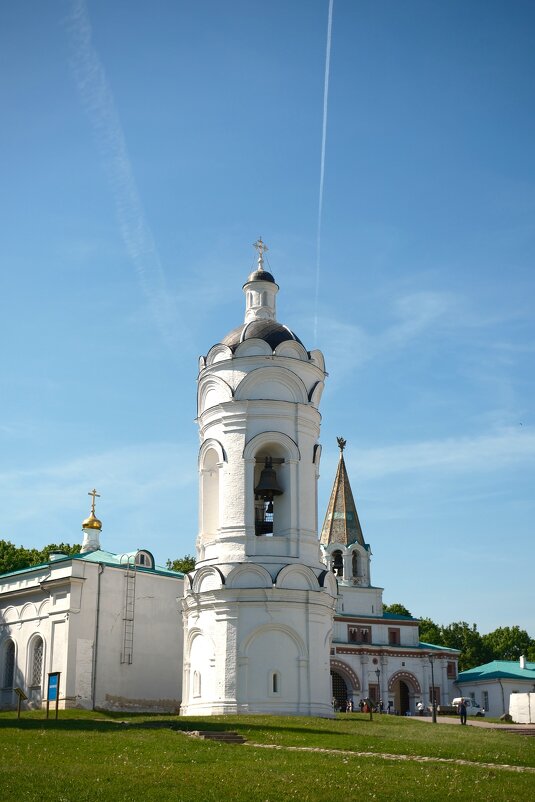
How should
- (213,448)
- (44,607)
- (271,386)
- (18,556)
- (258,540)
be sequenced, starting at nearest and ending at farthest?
1. (258,540)
2. (271,386)
3. (213,448)
4. (44,607)
5. (18,556)

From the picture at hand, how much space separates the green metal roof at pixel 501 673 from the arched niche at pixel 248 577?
3211 cm

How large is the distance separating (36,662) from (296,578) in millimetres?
10968

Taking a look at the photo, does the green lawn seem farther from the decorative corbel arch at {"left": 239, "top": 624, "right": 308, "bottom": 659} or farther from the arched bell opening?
the arched bell opening

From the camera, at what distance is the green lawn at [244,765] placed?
520 inches

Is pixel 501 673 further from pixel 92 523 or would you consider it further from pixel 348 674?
pixel 92 523

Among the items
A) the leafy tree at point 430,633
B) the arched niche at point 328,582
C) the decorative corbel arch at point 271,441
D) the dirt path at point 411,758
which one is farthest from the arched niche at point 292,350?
the leafy tree at point 430,633

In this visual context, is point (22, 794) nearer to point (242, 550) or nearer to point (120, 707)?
point (242, 550)

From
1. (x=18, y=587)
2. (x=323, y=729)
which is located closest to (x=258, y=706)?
(x=323, y=729)

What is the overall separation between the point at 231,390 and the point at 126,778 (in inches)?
736

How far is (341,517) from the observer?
57031mm

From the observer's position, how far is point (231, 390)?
31750mm

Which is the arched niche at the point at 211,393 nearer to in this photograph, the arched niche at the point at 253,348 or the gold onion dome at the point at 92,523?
the arched niche at the point at 253,348

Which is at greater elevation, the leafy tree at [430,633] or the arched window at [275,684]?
the leafy tree at [430,633]

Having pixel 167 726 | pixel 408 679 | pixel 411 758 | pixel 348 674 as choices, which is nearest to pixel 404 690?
pixel 408 679
